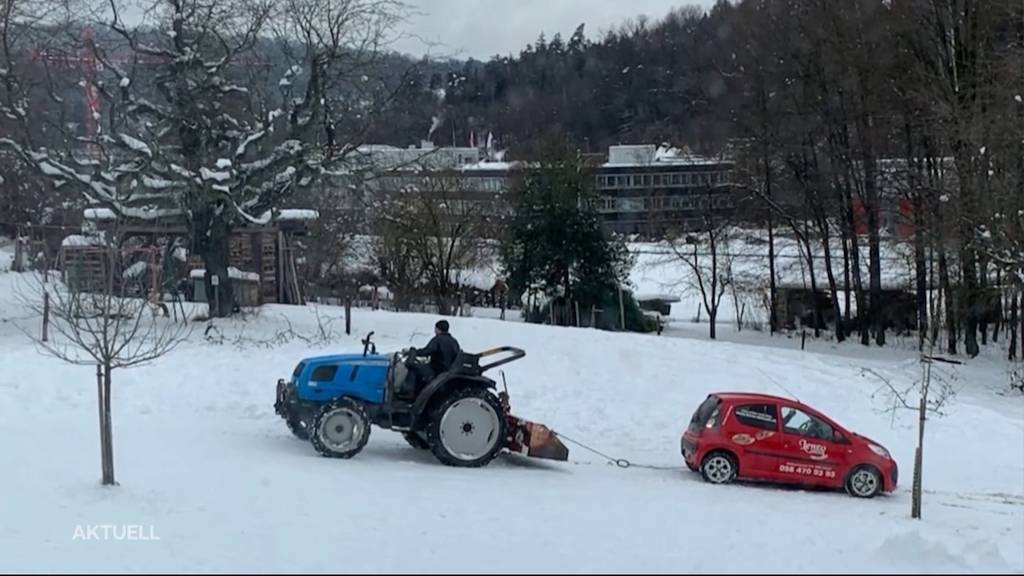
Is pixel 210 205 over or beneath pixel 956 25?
beneath

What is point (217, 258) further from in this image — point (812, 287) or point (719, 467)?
point (812, 287)

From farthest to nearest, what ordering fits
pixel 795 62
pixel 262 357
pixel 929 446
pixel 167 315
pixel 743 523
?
1. pixel 795 62
2. pixel 167 315
3. pixel 262 357
4. pixel 929 446
5. pixel 743 523

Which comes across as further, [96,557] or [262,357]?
[262,357]

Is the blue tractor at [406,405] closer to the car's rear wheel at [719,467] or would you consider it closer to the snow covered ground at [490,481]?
the snow covered ground at [490,481]

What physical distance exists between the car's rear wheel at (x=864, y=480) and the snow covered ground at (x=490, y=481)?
445mm

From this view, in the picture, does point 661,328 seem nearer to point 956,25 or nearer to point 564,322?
point 564,322

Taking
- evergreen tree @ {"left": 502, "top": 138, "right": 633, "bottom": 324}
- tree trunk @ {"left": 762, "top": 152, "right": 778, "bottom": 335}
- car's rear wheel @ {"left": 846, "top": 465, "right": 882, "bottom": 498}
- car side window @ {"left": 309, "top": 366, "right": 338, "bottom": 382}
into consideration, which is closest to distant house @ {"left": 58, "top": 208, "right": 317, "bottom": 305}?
evergreen tree @ {"left": 502, "top": 138, "right": 633, "bottom": 324}

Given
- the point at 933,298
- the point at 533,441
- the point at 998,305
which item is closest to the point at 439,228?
the point at 933,298

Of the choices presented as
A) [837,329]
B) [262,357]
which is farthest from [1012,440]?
[837,329]

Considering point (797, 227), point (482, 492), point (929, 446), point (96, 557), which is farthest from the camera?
point (797, 227)

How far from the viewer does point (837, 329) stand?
36.6 metres

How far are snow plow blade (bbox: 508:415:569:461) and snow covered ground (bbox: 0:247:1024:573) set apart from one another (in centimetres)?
30

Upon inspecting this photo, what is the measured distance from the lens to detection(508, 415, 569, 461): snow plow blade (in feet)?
48.6

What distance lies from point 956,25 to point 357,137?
17.6 metres
